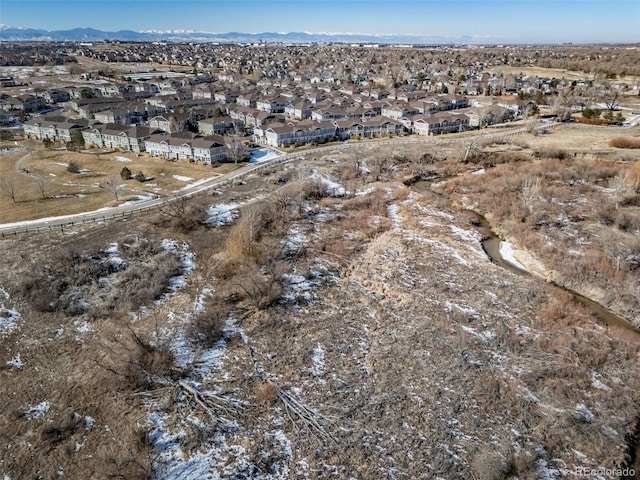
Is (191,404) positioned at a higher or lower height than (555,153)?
lower

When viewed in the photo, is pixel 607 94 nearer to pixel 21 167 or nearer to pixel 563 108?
pixel 563 108

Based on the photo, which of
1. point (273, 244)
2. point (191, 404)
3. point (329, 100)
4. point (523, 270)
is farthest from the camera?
point (329, 100)

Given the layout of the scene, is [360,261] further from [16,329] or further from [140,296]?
[16,329]

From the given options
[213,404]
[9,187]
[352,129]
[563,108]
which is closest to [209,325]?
[213,404]

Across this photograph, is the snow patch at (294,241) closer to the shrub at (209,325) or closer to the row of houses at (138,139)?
the shrub at (209,325)

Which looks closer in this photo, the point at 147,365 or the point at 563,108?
the point at 147,365

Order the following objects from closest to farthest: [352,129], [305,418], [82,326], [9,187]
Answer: [305,418], [82,326], [9,187], [352,129]

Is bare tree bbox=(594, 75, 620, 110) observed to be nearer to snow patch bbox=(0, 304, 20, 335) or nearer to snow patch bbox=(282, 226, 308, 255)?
snow patch bbox=(282, 226, 308, 255)

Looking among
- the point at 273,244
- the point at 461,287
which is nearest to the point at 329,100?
the point at 273,244

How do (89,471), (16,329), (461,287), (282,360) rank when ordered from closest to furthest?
(89,471)
(282,360)
(16,329)
(461,287)
